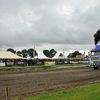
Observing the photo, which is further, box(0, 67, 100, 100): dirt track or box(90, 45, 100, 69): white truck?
box(90, 45, 100, 69): white truck

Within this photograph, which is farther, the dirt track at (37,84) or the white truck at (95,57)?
the white truck at (95,57)

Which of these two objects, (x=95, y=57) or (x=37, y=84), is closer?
(x=37, y=84)

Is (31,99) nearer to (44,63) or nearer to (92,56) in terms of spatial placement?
(92,56)

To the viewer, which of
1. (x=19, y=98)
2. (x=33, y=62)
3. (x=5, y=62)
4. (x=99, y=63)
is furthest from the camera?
(x=33, y=62)

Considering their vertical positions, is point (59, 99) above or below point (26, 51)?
below

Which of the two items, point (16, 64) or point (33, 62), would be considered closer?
point (16, 64)

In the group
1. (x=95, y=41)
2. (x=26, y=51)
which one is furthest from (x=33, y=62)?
(x=26, y=51)

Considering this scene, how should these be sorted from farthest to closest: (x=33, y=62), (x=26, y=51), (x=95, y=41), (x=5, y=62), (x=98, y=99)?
(x=26, y=51) → (x=95, y=41) → (x=33, y=62) → (x=5, y=62) → (x=98, y=99)

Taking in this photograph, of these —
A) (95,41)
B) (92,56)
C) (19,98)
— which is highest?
(95,41)

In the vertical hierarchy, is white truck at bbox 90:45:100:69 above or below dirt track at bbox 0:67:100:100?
above

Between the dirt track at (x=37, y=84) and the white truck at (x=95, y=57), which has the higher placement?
the white truck at (x=95, y=57)

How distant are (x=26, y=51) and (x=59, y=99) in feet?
467

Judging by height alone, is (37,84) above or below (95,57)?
below

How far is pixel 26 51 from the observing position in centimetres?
14562
